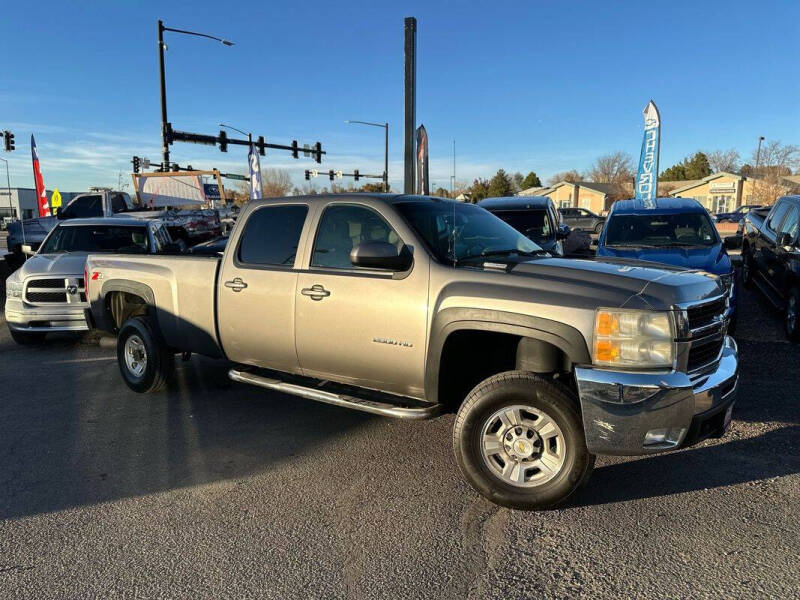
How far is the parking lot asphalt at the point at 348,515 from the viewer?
2984 mm

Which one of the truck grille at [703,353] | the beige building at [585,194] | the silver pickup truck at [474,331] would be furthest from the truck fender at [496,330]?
the beige building at [585,194]

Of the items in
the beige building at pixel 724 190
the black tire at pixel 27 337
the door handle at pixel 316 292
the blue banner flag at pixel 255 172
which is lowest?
the black tire at pixel 27 337

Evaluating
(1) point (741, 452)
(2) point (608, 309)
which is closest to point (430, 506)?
(2) point (608, 309)

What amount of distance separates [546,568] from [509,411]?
93cm

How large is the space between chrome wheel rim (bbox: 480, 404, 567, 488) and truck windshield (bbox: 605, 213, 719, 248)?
5829 millimetres

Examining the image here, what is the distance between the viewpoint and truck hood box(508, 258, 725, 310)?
11.3 feet

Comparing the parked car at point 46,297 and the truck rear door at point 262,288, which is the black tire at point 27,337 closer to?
the parked car at point 46,297

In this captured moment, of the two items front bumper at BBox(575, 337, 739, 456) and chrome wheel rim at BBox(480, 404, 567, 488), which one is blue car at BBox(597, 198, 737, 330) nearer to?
front bumper at BBox(575, 337, 739, 456)

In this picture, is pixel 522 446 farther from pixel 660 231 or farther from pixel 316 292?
pixel 660 231

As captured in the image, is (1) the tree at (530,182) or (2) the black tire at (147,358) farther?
(1) the tree at (530,182)

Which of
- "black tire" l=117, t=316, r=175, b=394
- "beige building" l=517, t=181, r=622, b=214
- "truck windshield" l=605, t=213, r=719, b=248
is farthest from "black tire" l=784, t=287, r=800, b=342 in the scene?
"beige building" l=517, t=181, r=622, b=214

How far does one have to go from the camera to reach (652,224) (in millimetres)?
9281

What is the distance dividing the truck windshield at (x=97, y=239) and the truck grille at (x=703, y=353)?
792cm

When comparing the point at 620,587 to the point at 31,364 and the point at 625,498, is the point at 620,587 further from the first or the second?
the point at 31,364
